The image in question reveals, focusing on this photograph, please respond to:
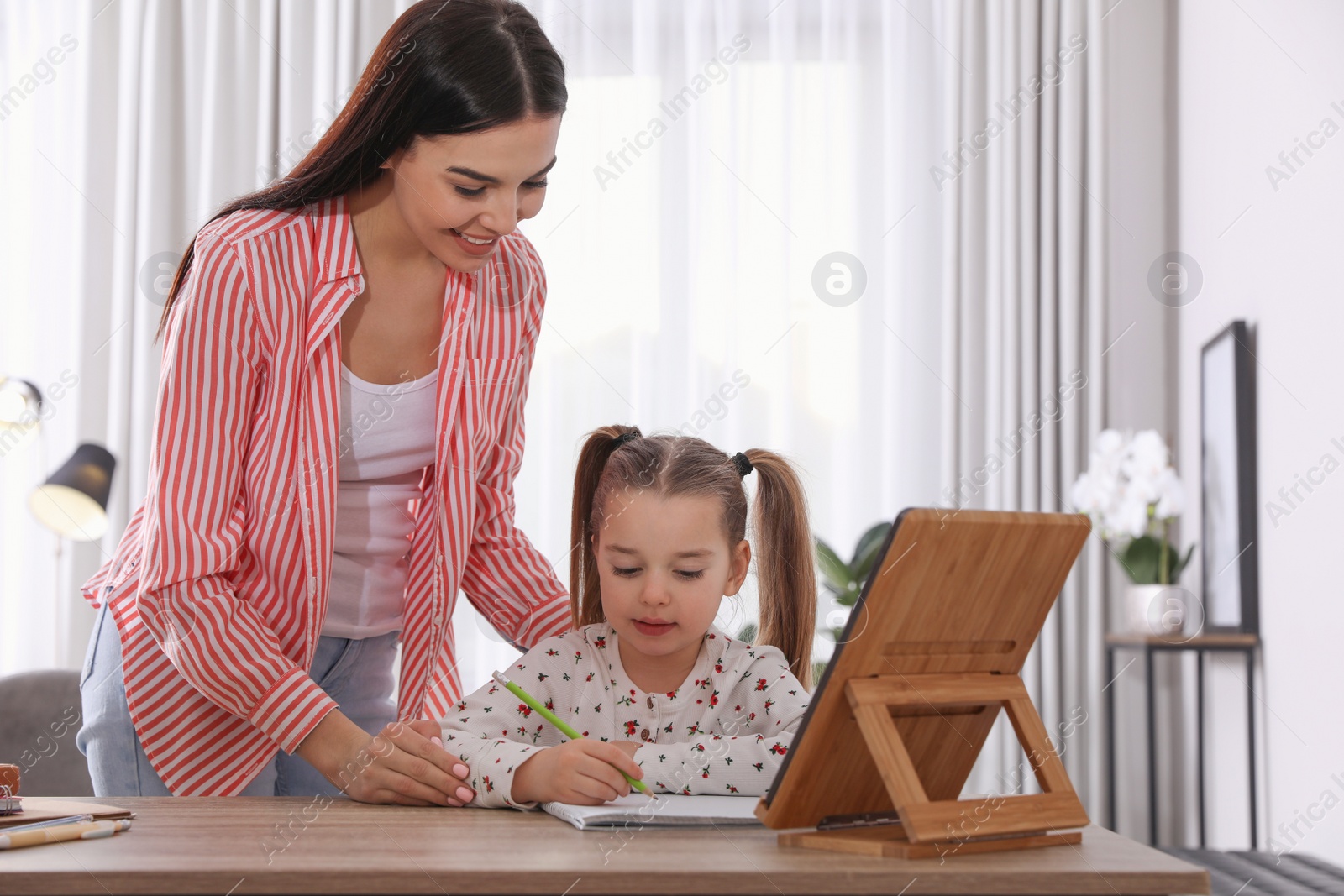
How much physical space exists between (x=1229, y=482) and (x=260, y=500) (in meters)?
2.33

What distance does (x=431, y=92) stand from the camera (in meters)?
1.15

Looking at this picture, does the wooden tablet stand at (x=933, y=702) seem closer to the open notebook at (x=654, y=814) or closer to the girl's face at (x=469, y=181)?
the open notebook at (x=654, y=814)

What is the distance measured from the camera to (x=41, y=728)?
5.98 ft

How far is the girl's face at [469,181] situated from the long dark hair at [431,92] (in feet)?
0.04

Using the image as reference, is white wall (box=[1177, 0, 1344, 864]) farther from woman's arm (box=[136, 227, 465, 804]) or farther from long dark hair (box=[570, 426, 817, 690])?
woman's arm (box=[136, 227, 465, 804])

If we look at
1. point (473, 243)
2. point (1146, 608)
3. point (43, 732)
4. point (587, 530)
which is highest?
point (473, 243)

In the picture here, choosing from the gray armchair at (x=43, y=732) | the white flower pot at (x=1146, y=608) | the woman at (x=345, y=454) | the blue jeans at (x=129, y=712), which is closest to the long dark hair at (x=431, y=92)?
the woman at (x=345, y=454)

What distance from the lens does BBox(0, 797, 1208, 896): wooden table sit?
651mm

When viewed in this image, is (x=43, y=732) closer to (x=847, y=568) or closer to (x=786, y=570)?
(x=786, y=570)

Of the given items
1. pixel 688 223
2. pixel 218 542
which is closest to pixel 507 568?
pixel 218 542

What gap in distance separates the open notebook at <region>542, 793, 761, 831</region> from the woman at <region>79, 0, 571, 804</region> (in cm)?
14

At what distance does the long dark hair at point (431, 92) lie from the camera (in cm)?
115

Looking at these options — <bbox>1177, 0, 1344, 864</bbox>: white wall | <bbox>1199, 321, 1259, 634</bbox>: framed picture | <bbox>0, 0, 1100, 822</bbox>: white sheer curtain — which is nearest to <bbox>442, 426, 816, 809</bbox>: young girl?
<bbox>1177, 0, 1344, 864</bbox>: white wall

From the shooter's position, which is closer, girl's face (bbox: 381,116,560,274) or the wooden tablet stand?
the wooden tablet stand
